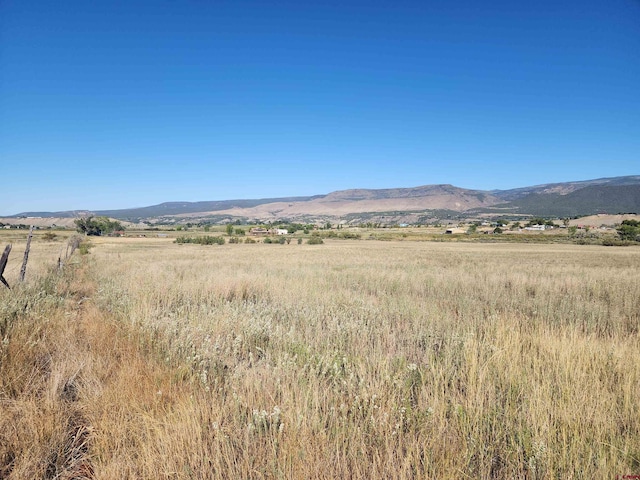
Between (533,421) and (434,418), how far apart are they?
2.67 feet

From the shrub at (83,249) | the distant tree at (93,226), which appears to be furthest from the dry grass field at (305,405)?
the distant tree at (93,226)

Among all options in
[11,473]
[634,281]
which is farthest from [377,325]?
[634,281]

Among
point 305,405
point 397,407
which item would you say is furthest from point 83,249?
point 397,407

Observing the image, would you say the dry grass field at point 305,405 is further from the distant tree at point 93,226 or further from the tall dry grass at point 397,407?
the distant tree at point 93,226

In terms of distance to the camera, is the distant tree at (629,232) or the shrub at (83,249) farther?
the distant tree at (629,232)

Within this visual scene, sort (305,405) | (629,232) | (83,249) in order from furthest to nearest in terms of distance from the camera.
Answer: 1. (629,232)
2. (83,249)
3. (305,405)

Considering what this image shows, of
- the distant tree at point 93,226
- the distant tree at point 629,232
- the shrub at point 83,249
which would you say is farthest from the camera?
the distant tree at point 93,226

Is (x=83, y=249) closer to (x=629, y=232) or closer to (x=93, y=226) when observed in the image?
(x=93, y=226)

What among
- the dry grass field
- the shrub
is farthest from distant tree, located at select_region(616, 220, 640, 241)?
the shrub

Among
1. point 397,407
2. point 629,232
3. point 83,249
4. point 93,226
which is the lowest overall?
point 629,232

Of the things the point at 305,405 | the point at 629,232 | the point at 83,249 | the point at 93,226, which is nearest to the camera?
the point at 305,405

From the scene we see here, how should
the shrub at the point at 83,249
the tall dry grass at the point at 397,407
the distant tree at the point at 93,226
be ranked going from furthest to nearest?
the distant tree at the point at 93,226, the shrub at the point at 83,249, the tall dry grass at the point at 397,407

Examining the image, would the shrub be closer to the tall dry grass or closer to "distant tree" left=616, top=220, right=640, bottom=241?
the tall dry grass

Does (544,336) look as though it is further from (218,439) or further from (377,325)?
(218,439)
